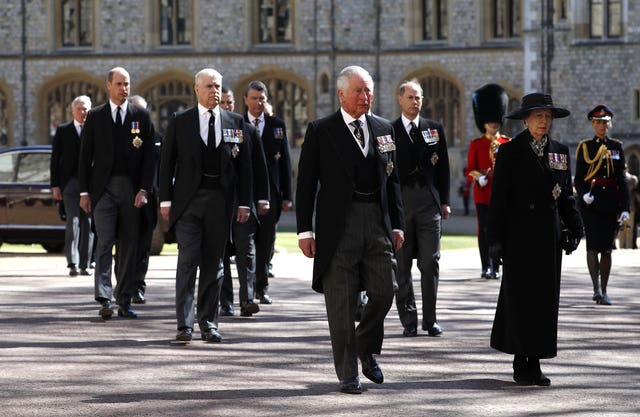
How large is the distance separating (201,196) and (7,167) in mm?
10115

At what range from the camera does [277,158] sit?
1300cm

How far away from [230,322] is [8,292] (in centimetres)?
310

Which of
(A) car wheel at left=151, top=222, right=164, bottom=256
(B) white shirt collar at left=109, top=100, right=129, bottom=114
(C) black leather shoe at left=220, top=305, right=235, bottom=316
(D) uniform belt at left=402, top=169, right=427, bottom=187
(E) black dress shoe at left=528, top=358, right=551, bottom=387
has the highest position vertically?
(B) white shirt collar at left=109, top=100, right=129, bottom=114

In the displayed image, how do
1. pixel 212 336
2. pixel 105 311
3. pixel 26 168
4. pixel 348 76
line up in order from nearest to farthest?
pixel 348 76 < pixel 212 336 < pixel 105 311 < pixel 26 168

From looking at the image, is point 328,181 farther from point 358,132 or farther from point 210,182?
point 210,182

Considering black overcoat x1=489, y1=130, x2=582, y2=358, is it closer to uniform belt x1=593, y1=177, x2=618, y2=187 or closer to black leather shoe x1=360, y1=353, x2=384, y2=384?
black leather shoe x1=360, y1=353, x2=384, y2=384

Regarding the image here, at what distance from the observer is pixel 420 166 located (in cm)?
1052

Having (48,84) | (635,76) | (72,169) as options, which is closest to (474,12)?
(635,76)

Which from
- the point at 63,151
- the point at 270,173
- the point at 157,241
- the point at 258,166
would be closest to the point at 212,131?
the point at 258,166

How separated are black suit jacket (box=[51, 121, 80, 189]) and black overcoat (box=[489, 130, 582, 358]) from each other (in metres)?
7.41

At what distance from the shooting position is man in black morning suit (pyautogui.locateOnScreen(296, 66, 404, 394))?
26.0ft

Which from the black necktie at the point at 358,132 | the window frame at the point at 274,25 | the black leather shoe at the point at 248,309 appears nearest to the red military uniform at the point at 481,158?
the black leather shoe at the point at 248,309

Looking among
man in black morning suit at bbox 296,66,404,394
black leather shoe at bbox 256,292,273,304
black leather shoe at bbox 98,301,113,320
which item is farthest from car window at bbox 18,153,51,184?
man in black morning suit at bbox 296,66,404,394

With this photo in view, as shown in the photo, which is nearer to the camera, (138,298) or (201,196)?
(201,196)
